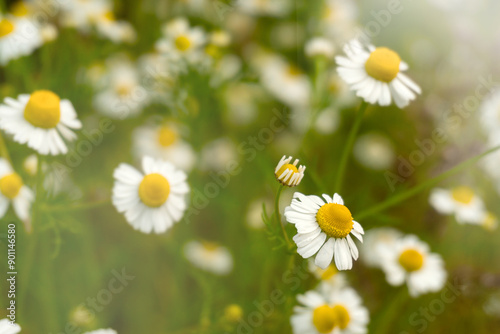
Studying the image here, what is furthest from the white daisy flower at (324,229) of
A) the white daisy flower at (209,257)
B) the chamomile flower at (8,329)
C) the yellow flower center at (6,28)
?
the yellow flower center at (6,28)

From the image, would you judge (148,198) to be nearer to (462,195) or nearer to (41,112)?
(41,112)

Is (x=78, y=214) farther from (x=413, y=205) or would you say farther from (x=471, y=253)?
(x=471, y=253)

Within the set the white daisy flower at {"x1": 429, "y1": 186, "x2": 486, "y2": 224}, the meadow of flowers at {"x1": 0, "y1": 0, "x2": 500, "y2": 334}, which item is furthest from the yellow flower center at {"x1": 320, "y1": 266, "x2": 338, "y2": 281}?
the white daisy flower at {"x1": 429, "y1": 186, "x2": 486, "y2": 224}

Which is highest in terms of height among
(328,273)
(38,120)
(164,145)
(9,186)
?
(38,120)

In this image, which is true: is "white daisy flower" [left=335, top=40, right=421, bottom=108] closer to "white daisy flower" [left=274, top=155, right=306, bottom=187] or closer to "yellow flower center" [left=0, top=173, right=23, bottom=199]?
"white daisy flower" [left=274, top=155, right=306, bottom=187]

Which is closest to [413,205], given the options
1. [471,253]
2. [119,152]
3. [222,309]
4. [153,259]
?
[471,253]

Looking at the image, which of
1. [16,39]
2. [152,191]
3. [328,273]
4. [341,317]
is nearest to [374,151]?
[328,273]

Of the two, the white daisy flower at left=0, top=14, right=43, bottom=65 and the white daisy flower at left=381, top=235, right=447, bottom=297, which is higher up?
the white daisy flower at left=0, top=14, right=43, bottom=65
